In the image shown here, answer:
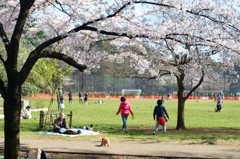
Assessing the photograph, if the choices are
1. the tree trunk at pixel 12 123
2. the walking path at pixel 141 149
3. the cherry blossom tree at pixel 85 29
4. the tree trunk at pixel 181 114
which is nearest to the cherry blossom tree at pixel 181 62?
the tree trunk at pixel 181 114

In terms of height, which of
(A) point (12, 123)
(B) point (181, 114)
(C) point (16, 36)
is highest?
(C) point (16, 36)

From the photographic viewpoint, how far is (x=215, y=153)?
8688 millimetres

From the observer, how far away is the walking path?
8.52 metres

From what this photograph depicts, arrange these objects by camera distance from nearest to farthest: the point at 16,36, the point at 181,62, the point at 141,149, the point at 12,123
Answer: the point at 12,123 < the point at 16,36 < the point at 141,149 < the point at 181,62

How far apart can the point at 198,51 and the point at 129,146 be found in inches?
228

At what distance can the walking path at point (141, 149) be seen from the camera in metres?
8.52

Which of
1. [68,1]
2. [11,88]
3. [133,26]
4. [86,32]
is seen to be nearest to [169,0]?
[133,26]

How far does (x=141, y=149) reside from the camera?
924 centimetres

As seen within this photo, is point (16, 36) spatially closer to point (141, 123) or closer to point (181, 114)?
point (181, 114)

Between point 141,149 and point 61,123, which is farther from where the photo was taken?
point 61,123

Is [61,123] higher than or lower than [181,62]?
lower

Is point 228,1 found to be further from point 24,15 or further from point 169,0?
point 24,15

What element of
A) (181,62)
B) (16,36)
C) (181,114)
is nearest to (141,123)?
(181,114)

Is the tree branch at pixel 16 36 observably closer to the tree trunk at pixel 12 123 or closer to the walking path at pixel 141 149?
the tree trunk at pixel 12 123
